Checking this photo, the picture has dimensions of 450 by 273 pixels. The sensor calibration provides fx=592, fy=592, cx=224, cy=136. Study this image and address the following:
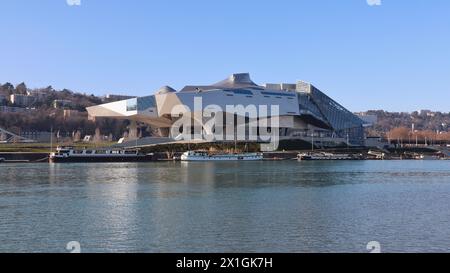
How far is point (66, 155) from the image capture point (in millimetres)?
49375

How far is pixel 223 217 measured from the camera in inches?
602

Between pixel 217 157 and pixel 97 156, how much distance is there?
34.6 ft

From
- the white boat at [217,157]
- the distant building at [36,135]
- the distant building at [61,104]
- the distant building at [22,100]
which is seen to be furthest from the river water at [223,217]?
the distant building at [22,100]

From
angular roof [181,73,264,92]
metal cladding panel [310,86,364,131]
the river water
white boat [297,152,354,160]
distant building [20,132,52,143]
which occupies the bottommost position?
the river water

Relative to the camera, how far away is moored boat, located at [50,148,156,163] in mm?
49241

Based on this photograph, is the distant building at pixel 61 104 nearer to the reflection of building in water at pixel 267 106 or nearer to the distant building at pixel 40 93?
the distant building at pixel 40 93

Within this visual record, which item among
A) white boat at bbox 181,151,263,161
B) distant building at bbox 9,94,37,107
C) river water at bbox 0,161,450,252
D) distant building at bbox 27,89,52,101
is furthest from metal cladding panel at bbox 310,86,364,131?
distant building at bbox 27,89,52,101

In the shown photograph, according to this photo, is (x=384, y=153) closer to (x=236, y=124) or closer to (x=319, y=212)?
(x=236, y=124)

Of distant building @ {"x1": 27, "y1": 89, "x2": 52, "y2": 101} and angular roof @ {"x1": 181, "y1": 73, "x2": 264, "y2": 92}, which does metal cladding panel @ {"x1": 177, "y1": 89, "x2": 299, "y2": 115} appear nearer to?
angular roof @ {"x1": 181, "y1": 73, "x2": 264, "y2": 92}

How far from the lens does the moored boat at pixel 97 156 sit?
162 feet

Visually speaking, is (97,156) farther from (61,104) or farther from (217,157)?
(61,104)

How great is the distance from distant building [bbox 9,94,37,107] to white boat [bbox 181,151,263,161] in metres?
78.7

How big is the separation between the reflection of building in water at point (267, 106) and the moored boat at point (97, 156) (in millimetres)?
6097

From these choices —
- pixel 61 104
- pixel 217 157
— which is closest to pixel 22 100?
pixel 61 104
